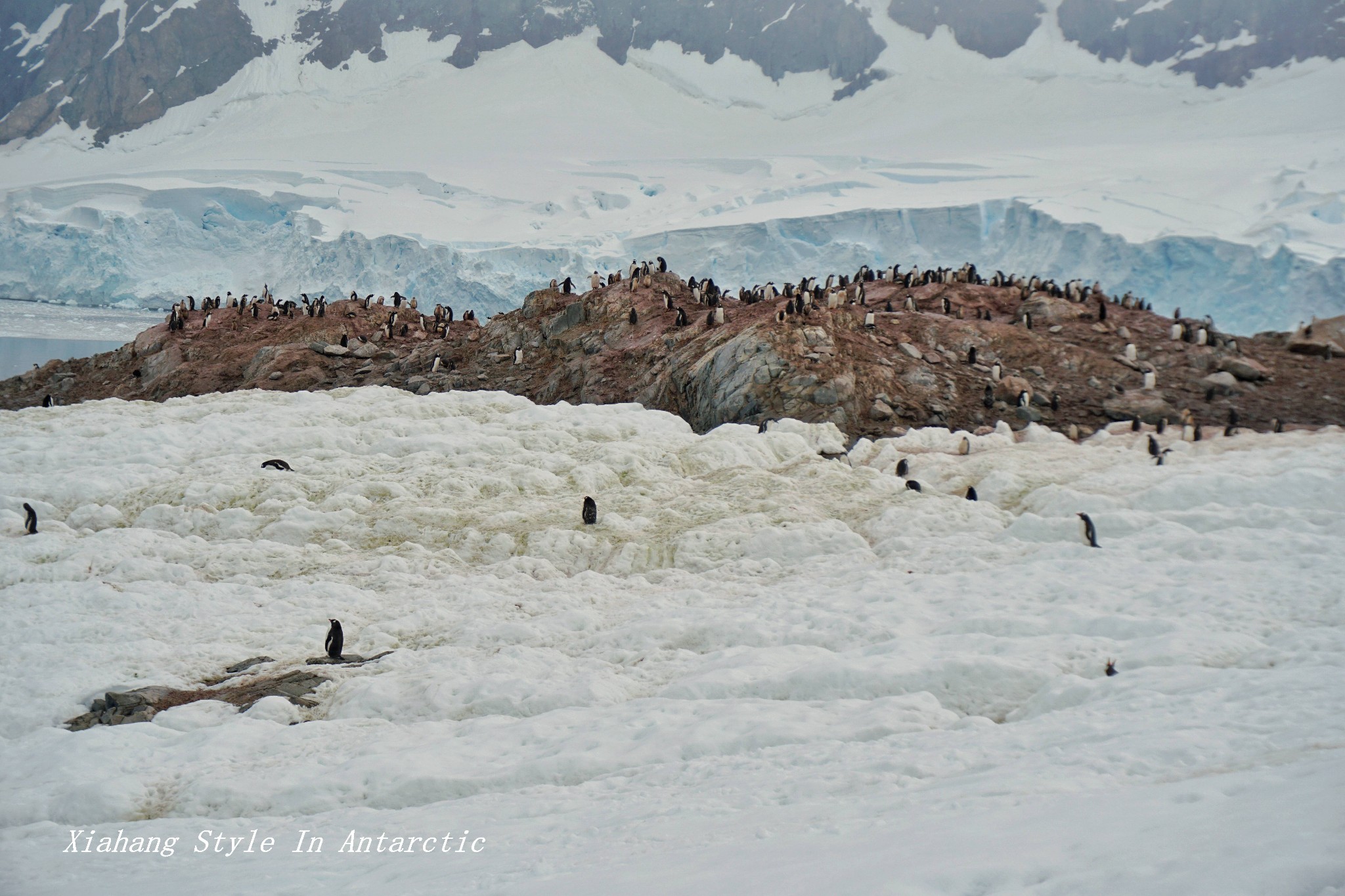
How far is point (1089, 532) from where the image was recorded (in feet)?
32.3

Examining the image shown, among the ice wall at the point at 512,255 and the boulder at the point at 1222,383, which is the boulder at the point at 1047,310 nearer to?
the boulder at the point at 1222,383

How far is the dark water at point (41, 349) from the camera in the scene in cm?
3900

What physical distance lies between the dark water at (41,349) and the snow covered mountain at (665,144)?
9125 millimetres

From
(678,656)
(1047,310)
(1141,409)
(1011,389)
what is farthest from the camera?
(1047,310)

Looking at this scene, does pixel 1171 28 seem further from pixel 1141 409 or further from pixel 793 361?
pixel 793 361

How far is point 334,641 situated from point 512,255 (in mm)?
43655

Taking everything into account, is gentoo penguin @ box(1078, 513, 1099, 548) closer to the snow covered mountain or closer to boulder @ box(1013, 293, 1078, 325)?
boulder @ box(1013, 293, 1078, 325)

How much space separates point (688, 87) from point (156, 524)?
107 meters

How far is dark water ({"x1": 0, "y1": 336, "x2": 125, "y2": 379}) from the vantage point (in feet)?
128

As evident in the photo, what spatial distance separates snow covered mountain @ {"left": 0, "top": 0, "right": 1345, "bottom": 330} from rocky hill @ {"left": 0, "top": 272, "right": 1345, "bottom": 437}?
74.8ft

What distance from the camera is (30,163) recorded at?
323 ft

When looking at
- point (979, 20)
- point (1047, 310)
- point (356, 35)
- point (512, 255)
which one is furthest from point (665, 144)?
point (1047, 310)

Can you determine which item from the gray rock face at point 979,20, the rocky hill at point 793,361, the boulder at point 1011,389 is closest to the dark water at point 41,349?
the rocky hill at point 793,361

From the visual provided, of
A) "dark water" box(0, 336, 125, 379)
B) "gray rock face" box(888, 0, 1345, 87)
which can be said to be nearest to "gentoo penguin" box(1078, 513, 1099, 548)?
"dark water" box(0, 336, 125, 379)
